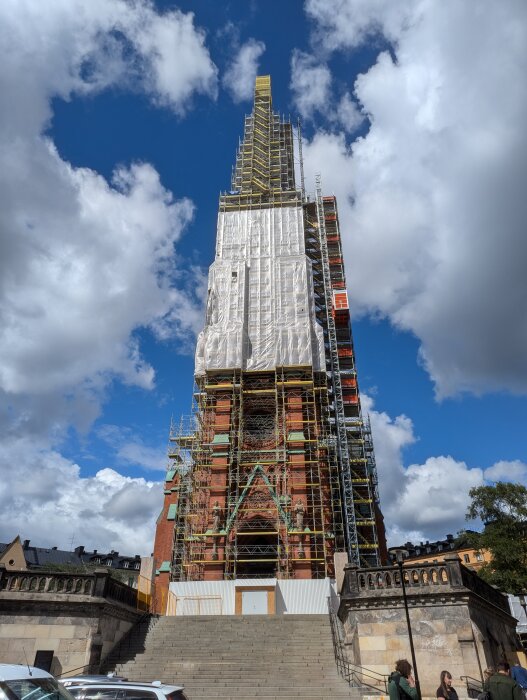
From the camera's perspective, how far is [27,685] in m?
7.18

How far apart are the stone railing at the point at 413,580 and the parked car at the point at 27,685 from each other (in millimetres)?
11917

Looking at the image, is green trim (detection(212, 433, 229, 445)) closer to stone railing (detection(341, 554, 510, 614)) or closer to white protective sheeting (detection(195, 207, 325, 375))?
white protective sheeting (detection(195, 207, 325, 375))

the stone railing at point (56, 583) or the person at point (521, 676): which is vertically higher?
the stone railing at point (56, 583)

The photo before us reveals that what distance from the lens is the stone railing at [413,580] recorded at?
16688 millimetres

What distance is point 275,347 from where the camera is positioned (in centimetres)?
4106

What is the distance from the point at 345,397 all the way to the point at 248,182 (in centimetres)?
2611

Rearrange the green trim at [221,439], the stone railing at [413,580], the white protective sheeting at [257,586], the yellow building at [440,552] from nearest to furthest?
the stone railing at [413,580] → the white protective sheeting at [257,586] → the green trim at [221,439] → the yellow building at [440,552]

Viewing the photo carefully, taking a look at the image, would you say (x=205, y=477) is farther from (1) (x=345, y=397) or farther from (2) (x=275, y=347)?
(1) (x=345, y=397)

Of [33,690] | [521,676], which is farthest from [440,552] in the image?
[33,690]

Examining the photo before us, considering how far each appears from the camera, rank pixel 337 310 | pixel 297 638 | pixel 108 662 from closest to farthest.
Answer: pixel 108 662, pixel 297 638, pixel 337 310

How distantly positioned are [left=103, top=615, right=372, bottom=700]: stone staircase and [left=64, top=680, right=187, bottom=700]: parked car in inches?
297

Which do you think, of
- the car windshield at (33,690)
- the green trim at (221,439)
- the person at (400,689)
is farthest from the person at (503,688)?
the green trim at (221,439)

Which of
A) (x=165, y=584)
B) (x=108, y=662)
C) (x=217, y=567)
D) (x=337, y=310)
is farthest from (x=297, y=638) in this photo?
(x=337, y=310)

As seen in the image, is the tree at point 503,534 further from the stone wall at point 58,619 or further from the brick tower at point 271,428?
the stone wall at point 58,619
